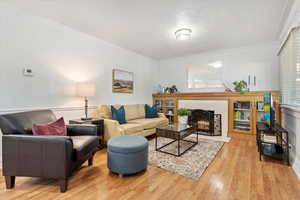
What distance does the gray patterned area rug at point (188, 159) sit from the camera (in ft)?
6.95

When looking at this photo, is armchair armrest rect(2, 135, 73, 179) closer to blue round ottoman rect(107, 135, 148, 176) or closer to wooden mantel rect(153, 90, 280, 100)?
blue round ottoman rect(107, 135, 148, 176)

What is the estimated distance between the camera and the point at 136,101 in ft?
16.0

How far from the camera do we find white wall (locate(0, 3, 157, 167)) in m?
2.33

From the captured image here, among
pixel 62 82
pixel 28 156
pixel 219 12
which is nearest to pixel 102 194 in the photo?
pixel 28 156

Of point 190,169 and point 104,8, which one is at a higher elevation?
point 104,8

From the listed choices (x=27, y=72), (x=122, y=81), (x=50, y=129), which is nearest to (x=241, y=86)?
(x=122, y=81)

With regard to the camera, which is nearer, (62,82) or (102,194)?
(102,194)

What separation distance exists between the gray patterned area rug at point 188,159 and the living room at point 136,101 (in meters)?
0.02

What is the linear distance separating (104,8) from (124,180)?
263cm

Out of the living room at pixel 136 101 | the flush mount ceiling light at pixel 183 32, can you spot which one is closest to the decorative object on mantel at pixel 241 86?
the living room at pixel 136 101

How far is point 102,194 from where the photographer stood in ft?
5.28

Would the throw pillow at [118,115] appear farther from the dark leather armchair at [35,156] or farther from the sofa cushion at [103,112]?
the dark leather armchair at [35,156]

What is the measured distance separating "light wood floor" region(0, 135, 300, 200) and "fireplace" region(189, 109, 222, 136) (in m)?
1.87

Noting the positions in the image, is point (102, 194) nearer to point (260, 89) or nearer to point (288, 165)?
point (288, 165)
